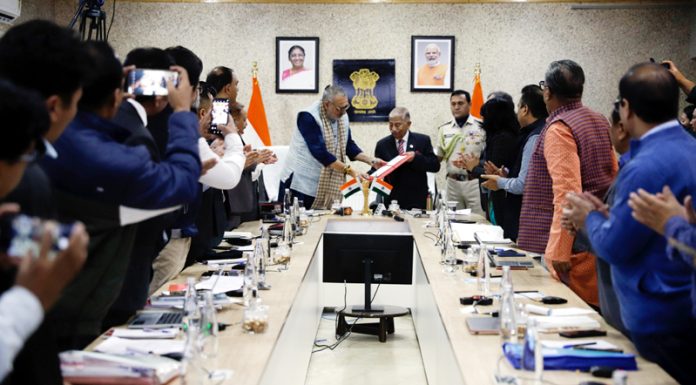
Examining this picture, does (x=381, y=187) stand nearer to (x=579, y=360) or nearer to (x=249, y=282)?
(x=249, y=282)

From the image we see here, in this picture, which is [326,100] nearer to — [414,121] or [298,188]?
[298,188]

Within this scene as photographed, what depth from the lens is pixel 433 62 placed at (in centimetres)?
812

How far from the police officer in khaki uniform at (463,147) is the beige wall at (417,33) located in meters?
1.47

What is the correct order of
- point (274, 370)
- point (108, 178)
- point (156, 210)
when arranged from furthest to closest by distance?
point (274, 370), point (156, 210), point (108, 178)

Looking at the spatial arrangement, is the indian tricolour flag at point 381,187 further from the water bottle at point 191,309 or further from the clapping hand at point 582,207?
the water bottle at point 191,309

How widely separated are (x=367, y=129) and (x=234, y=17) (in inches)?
69.6

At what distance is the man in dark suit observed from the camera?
601cm

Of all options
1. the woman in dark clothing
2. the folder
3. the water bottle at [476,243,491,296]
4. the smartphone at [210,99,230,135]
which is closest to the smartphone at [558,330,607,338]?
the folder

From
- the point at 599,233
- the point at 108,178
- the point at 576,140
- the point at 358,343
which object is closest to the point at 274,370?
the point at 108,178

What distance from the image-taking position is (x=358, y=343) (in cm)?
487

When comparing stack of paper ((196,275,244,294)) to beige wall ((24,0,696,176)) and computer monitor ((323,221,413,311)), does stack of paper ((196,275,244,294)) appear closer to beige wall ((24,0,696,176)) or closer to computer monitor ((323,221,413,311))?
computer monitor ((323,221,413,311))

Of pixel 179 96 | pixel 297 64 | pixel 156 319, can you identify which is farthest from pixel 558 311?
pixel 297 64

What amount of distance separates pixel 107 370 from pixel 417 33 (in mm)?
6712

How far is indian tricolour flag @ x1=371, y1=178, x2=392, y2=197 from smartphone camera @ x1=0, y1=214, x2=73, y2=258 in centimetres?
464
